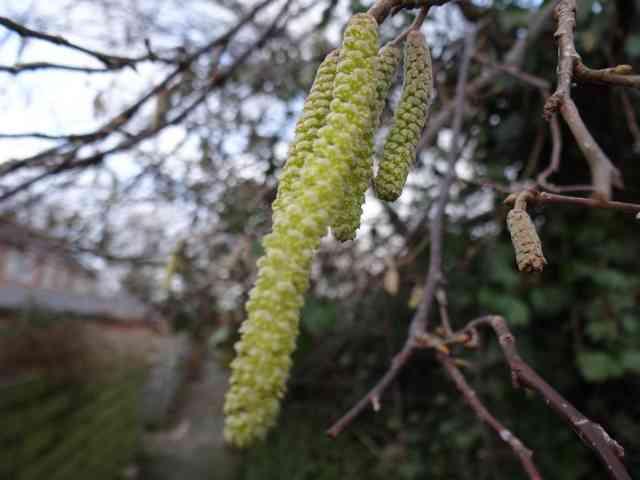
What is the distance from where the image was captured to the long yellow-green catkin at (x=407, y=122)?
0.60m

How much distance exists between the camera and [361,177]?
1.86 feet

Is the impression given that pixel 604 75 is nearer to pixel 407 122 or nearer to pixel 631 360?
pixel 407 122

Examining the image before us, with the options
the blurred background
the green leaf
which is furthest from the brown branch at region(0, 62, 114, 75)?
the green leaf

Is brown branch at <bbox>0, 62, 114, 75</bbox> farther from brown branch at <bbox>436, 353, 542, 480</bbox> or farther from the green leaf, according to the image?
the green leaf

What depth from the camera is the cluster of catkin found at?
0.48 meters

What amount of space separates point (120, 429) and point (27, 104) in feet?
19.0

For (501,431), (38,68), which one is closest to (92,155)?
(38,68)

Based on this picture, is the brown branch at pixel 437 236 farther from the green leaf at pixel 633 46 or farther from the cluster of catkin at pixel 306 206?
the green leaf at pixel 633 46

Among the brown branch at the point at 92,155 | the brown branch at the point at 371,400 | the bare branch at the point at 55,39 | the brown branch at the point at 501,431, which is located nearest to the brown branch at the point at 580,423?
the brown branch at the point at 501,431

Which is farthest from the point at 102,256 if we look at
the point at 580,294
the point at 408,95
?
the point at 580,294

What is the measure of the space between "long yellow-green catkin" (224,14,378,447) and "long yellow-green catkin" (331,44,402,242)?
0.04 metres

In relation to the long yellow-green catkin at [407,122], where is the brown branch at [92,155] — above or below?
above

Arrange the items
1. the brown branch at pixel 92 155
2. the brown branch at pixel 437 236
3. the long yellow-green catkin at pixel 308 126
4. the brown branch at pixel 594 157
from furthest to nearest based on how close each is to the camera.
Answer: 1. the brown branch at pixel 92 155
2. the brown branch at pixel 437 236
3. the long yellow-green catkin at pixel 308 126
4. the brown branch at pixel 594 157

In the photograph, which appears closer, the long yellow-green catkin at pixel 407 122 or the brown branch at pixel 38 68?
the long yellow-green catkin at pixel 407 122
